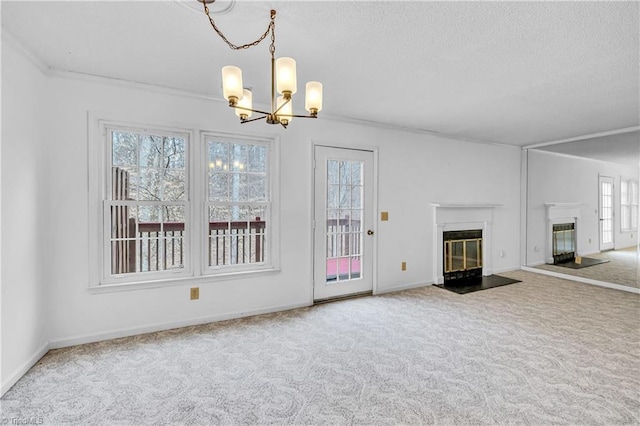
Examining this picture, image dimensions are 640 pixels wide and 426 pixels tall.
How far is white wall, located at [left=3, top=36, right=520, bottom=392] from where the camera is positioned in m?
2.63

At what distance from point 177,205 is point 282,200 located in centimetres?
111

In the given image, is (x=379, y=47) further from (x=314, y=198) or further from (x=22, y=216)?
(x=22, y=216)

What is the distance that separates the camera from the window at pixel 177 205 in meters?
2.81

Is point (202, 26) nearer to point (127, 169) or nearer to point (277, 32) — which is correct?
point (277, 32)

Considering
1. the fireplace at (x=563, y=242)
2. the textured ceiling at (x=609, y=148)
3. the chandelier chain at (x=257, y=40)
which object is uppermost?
the chandelier chain at (x=257, y=40)

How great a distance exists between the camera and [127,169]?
2.89 metres

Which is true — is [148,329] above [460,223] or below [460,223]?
below

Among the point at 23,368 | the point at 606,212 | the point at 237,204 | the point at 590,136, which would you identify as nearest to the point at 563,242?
the point at 606,212

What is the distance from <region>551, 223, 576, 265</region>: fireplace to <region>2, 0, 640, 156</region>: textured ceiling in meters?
2.62

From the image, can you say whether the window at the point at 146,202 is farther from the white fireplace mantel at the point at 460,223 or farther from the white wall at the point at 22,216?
the white fireplace mantel at the point at 460,223

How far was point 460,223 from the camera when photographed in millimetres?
4867

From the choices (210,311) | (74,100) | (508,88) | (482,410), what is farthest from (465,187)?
(74,100)

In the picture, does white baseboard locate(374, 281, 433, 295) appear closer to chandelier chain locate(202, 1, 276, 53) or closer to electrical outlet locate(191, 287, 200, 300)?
electrical outlet locate(191, 287, 200, 300)

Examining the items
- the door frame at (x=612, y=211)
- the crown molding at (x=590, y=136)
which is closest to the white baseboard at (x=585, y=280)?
the door frame at (x=612, y=211)
